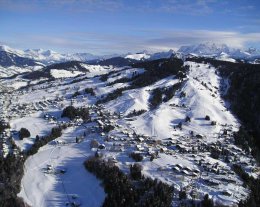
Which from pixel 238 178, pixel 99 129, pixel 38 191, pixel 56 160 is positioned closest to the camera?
pixel 38 191

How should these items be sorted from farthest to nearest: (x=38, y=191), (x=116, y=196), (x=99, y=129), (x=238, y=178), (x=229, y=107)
→ (x=229, y=107)
(x=99, y=129)
(x=238, y=178)
(x=38, y=191)
(x=116, y=196)

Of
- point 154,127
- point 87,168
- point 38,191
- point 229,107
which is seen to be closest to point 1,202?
point 38,191

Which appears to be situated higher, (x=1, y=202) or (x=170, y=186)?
(x=170, y=186)

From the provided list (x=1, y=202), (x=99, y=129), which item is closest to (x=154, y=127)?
(x=99, y=129)

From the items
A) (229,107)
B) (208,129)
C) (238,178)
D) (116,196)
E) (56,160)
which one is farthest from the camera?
(229,107)

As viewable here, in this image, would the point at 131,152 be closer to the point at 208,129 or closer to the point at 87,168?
the point at 87,168

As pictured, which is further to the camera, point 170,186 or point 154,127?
point 154,127

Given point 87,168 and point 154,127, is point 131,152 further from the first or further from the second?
point 154,127

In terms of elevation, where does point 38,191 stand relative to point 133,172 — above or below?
below

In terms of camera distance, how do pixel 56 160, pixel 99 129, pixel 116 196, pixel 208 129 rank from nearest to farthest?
pixel 116 196 → pixel 56 160 → pixel 99 129 → pixel 208 129
